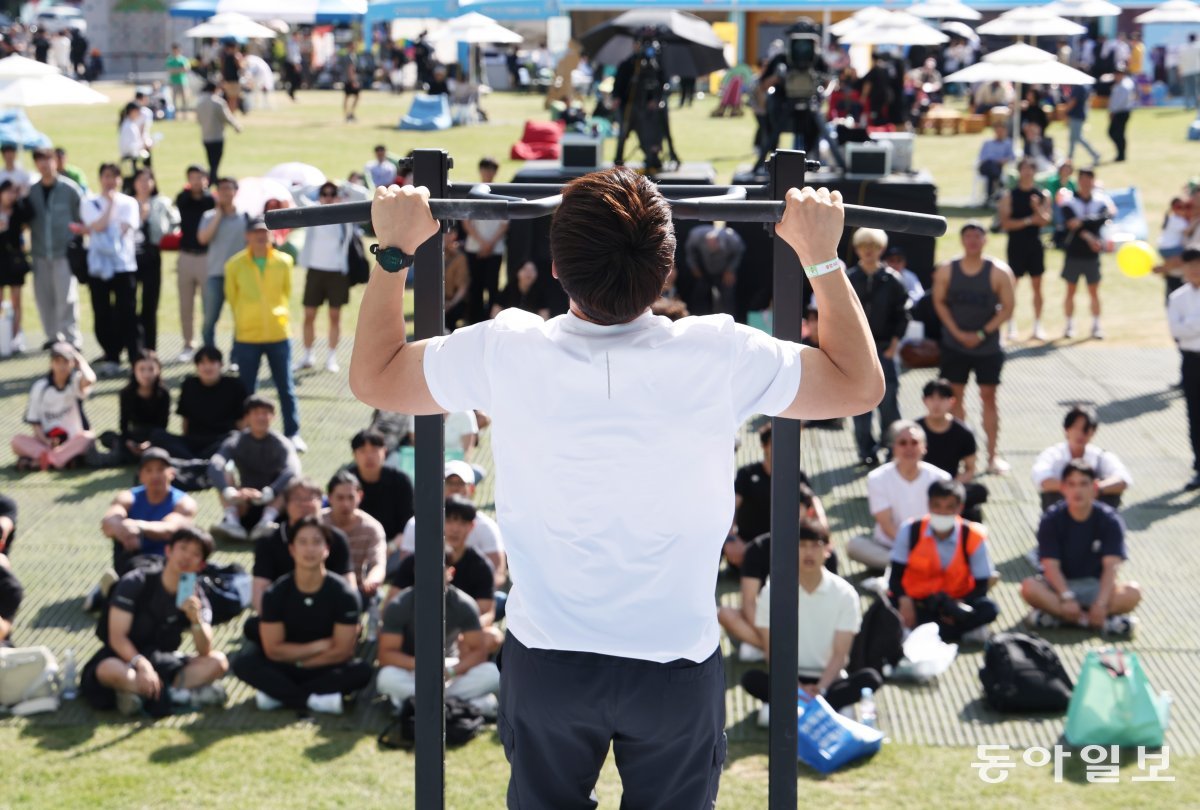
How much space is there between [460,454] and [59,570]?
244 cm

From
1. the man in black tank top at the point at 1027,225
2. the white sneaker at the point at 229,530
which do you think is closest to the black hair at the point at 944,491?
the white sneaker at the point at 229,530

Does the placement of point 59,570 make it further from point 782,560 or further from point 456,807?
point 782,560

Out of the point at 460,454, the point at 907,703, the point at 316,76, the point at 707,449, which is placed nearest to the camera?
the point at 707,449

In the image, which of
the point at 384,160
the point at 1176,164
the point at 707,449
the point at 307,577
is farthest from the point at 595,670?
the point at 1176,164

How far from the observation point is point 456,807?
6.62 metres

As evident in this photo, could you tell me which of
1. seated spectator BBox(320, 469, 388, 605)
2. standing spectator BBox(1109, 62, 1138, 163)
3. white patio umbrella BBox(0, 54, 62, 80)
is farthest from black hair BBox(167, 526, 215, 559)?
standing spectator BBox(1109, 62, 1138, 163)

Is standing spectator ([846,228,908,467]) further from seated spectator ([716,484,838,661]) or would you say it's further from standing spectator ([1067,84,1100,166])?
standing spectator ([1067,84,1100,166])

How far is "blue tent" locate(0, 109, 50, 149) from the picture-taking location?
23.5 m

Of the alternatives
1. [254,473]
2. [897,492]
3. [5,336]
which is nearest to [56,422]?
[254,473]

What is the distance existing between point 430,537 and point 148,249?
11.0 m

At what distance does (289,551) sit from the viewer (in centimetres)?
801

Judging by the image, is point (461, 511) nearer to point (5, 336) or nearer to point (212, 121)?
point (5, 336)

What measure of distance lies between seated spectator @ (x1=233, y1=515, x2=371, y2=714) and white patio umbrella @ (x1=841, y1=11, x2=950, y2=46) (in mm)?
16747

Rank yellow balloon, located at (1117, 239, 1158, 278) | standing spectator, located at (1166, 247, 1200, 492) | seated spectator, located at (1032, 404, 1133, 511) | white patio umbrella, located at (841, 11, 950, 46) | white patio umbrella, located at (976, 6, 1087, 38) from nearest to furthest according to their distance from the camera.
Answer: seated spectator, located at (1032, 404, 1133, 511), standing spectator, located at (1166, 247, 1200, 492), yellow balloon, located at (1117, 239, 1158, 278), white patio umbrella, located at (976, 6, 1087, 38), white patio umbrella, located at (841, 11, 950, 46)
